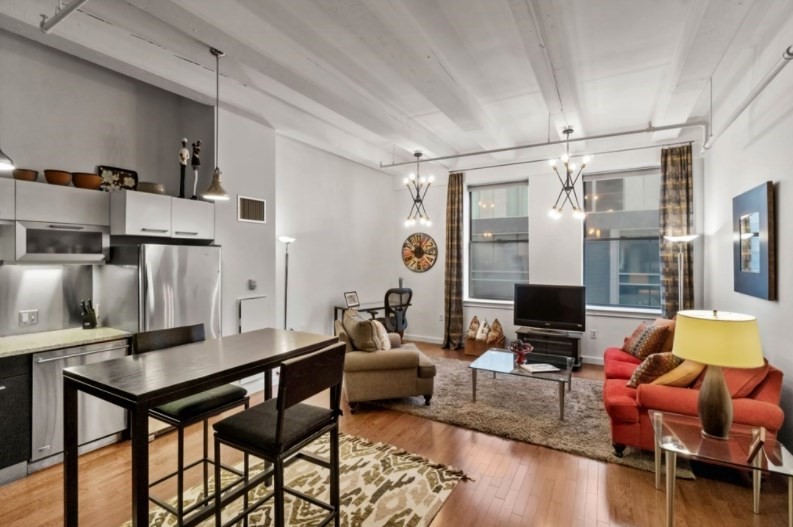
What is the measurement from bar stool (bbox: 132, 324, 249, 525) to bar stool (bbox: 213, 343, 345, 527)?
9.6 inches

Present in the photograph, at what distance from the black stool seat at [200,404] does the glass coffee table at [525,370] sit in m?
2.46

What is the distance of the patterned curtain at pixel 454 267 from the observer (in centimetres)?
652

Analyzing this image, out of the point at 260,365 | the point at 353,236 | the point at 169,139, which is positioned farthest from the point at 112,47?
the point at 353,236

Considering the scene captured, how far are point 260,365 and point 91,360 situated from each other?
1927 millimetres

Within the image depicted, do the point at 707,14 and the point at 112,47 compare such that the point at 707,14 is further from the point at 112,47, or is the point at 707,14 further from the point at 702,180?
the point at 112,47

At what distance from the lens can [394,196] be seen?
7.33 metres

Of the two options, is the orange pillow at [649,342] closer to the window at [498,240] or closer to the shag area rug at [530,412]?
the shag area rug at [530,412]

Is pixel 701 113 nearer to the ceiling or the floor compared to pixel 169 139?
nearer to the ceiling

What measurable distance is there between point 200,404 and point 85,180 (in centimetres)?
228

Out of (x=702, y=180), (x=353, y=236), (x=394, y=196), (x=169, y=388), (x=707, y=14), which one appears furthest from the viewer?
(x=394, y=196)

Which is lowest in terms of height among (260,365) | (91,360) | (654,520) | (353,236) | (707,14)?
(654,520)

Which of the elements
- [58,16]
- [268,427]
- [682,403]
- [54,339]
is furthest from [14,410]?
[682,403]

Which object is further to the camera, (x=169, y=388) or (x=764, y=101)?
(x=764, y=101)

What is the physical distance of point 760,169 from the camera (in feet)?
10.4
